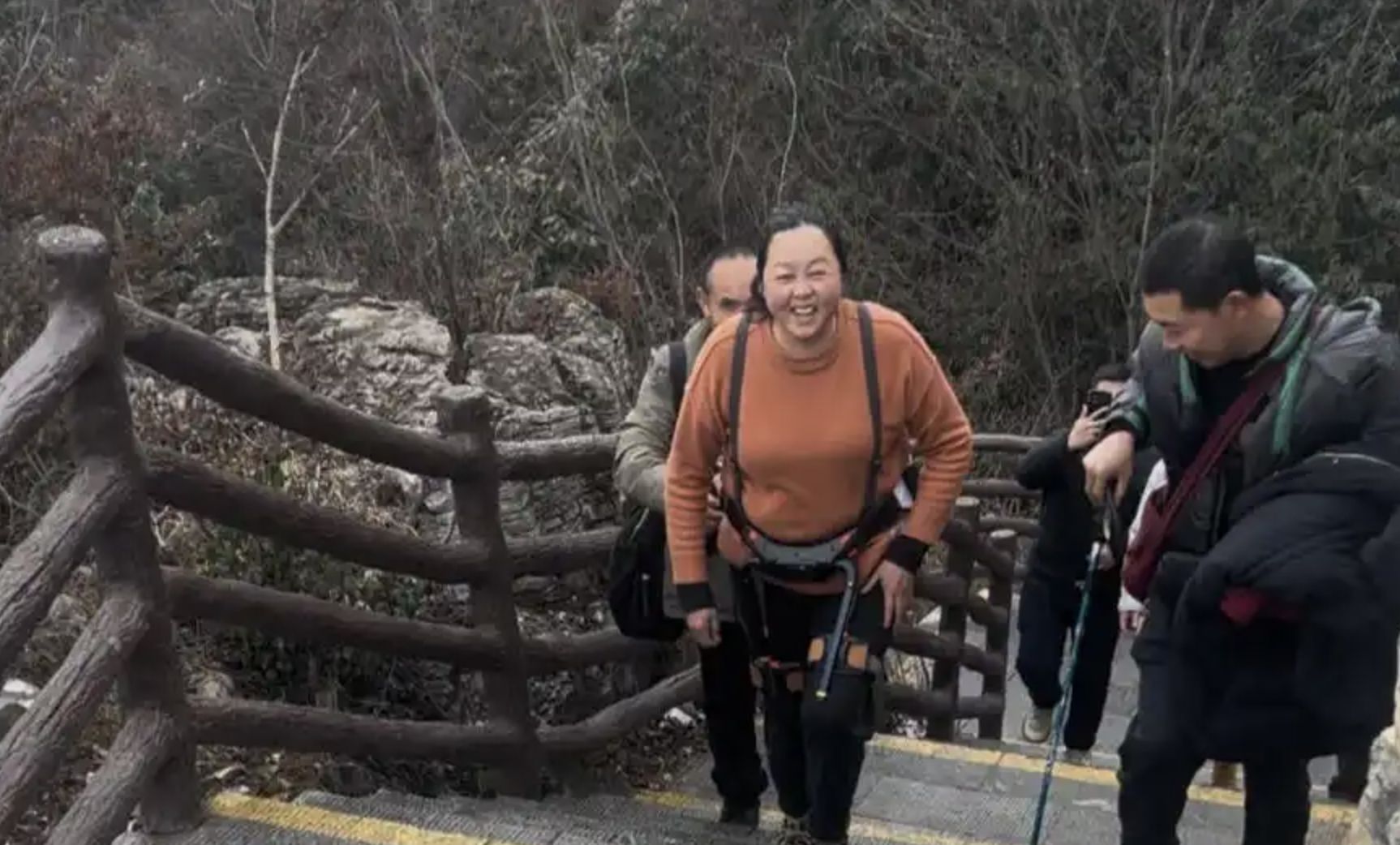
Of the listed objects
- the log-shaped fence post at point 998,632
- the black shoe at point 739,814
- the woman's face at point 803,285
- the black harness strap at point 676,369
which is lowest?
the log-shaped fence post at point 998,632

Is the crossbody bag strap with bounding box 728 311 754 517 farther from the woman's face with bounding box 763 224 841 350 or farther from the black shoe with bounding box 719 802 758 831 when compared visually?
the black shoe with bounding box 719 802 758 831

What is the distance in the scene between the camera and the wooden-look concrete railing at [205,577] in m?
2.56

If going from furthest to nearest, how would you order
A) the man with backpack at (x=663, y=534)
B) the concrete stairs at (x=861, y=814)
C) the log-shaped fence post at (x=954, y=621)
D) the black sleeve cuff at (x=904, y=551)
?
the log-shaped fence post at (x=954, y=621) → the man with backpack at (x=663, y=534) → the black sleeve cuff at (x=904, y=551) → the concrete stairs at (x=861, y=814)

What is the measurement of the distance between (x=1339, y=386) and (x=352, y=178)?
530 inches

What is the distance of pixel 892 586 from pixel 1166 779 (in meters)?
0.67

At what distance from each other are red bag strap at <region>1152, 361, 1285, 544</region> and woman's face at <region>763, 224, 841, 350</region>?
0.78m

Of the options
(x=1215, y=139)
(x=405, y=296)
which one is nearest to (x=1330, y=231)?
(x=1215, y=139)

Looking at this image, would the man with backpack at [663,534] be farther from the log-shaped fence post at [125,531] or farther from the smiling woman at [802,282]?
the log-shaped fence post at [125,531]

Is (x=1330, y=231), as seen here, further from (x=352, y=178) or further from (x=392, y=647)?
(x=392, y=647)

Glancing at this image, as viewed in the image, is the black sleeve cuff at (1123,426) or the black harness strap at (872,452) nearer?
the black harness strap at (872,452)

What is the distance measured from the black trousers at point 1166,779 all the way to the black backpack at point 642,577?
1.13m

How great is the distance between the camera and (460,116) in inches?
721

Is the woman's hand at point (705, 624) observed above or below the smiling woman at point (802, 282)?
below

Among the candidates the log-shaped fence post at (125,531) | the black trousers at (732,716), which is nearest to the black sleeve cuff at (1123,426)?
the black trousers at (732,716)
